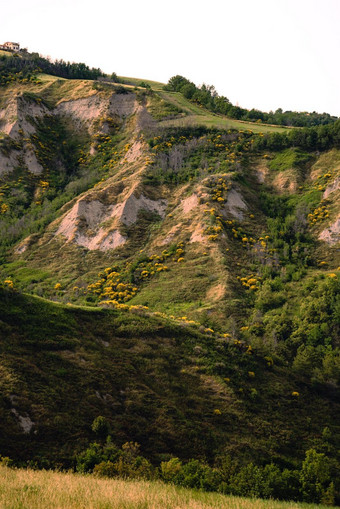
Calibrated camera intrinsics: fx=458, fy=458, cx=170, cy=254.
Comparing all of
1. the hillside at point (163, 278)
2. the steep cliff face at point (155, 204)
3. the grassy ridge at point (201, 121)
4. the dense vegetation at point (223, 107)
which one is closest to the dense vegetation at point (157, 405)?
the hillside at point (163, 278)

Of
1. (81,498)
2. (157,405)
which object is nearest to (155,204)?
(157,405)

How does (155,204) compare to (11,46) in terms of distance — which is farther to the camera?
(11,46)

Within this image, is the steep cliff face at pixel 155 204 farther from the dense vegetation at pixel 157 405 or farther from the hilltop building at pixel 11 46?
the hilltop building at pixel 11 46

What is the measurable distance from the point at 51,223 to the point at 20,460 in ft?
183

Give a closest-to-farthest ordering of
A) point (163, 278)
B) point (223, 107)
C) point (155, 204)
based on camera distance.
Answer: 1. point (163, 278)
2. point (155, 204)
3. point (223, 107)

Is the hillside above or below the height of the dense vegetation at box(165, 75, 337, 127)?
below

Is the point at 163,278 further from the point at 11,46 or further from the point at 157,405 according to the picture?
the point at 11,46

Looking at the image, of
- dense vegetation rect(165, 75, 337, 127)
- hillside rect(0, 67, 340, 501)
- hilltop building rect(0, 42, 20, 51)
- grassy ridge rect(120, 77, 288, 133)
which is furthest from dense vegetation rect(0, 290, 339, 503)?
hilltop building rect(0, 42, 20, 51)

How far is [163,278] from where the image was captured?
59.1m

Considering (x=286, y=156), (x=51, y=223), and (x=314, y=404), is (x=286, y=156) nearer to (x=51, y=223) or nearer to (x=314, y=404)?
(x=51, y=223)

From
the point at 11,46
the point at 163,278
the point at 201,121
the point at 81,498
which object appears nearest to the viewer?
the point at 81,498

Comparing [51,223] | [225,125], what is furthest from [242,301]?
[225,125]

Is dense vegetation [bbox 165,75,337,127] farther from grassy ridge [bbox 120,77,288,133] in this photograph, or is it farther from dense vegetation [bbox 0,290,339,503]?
dense vegetation [bbox 0,290,339,503]

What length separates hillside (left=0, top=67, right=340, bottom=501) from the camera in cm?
3294
